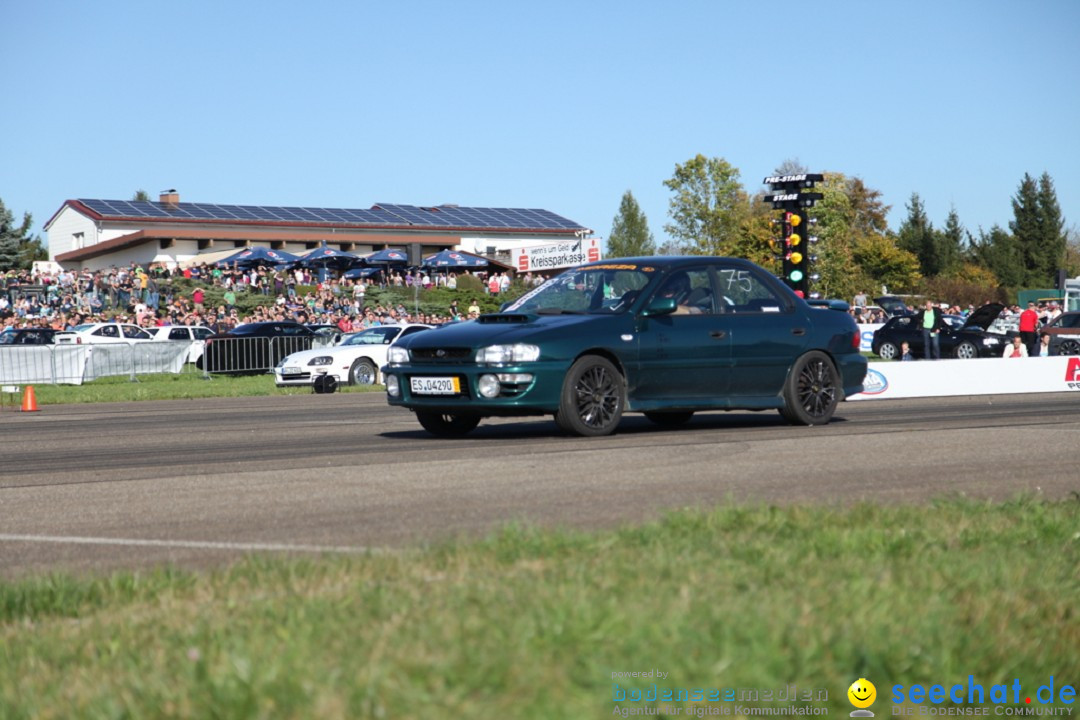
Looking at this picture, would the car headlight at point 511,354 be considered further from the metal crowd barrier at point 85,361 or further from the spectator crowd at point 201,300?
the spectator crowd at point 201,300

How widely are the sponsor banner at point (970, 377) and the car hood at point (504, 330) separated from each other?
9047mm

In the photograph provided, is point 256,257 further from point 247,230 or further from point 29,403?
point 29,403

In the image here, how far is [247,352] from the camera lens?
32.6 meters

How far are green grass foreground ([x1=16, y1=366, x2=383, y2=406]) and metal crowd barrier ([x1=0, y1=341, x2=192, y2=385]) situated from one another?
0.23 meters

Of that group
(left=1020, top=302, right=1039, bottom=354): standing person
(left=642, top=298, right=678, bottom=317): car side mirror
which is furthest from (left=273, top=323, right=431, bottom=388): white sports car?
(left=1020, top=302, right=1039, bottom=354): standing person

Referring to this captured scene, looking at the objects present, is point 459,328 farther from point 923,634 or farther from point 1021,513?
point 923,634

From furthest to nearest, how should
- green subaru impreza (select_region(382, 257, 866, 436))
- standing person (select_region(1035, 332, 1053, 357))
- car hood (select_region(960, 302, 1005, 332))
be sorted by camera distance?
car hood (select_region(960, 302, 1005, 332))
standing person (select_region(1035, 332, 1053, 357))
green subaru impreza (select_region(382, 257, 866, 436))

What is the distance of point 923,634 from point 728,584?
767mm

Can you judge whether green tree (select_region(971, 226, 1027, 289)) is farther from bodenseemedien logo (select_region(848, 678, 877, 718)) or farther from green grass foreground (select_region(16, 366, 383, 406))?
bodenseemedien logo (select_region(848, 678, 877, 718))

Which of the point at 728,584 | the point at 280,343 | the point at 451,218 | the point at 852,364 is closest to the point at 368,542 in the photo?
the point at 728,584

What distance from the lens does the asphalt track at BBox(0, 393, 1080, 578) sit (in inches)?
257

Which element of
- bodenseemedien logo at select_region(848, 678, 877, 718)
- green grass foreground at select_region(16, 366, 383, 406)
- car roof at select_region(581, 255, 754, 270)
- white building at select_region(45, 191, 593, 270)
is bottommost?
bodenseemedien logo at select_region(848, 678, 877, 718)

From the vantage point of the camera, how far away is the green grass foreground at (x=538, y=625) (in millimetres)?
3270

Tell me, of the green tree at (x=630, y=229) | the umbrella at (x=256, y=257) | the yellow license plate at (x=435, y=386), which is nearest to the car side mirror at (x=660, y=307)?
the yellow license plate at (x=435, y=386)
